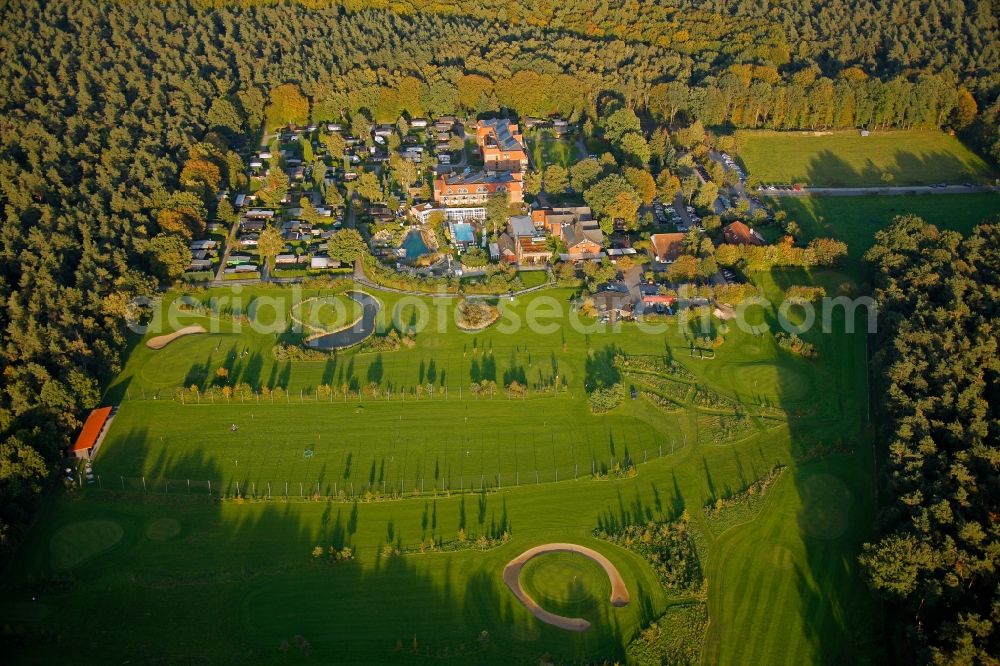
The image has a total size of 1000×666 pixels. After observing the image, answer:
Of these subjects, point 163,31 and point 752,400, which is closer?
point 752,400

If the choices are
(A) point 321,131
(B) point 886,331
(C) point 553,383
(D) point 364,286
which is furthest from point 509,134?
(B) point 886,331

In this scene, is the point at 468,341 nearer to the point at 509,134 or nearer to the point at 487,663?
the point at 487,663

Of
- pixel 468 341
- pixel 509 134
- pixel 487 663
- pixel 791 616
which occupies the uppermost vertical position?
pixel 509 134

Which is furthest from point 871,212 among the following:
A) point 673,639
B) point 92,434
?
point 92,434

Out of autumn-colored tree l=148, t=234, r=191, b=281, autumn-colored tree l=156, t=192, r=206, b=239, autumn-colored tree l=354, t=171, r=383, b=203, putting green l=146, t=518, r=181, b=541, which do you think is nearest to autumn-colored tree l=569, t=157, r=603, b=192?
autumn-colored tree l=354, t=171, r=383, b=203

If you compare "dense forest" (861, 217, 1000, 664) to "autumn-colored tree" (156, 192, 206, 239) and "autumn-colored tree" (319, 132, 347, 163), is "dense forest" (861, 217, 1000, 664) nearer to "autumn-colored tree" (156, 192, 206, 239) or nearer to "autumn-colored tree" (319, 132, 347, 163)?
"autumn-colored tree" (319, 132, 347, 163)

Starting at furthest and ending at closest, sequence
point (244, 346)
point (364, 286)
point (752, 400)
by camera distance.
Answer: point (364, 286) → point (244, 346) → point (752, 400)
